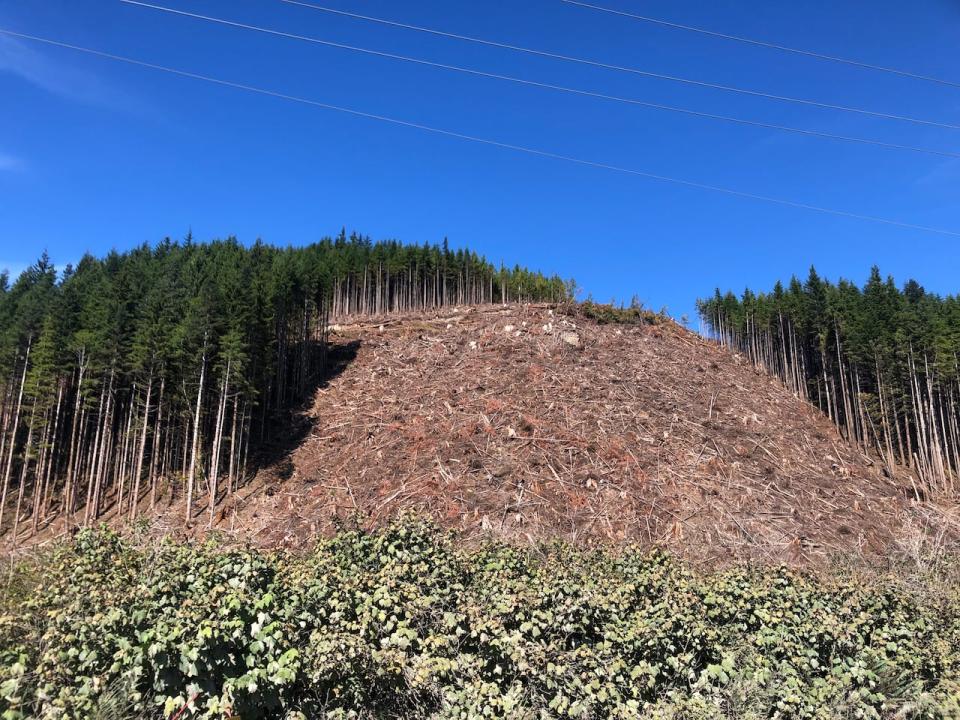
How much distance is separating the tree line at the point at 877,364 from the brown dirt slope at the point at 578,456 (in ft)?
37.7

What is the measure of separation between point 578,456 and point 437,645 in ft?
49.7

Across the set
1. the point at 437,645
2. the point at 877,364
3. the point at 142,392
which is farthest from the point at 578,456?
the point at 877,364

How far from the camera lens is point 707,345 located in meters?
35.8

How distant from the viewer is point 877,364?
38562mm

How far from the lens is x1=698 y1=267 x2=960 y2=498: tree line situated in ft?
118

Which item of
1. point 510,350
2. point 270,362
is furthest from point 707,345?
point 270,362

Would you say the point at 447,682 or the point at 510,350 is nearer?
the point at 447,682

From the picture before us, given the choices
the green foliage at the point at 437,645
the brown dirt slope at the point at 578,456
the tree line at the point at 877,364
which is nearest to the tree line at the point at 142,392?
the brown dirt slope at the point at 578,456

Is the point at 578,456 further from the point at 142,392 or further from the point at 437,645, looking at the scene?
the point at 142,392

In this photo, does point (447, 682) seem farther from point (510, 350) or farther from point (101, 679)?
point (510, 350)

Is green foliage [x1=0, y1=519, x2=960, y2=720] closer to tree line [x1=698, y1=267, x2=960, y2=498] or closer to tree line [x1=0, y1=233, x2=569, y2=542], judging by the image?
tree line [x1=0, y1=233, x2=569, y2=542]

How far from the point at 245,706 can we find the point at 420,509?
43.5 feet

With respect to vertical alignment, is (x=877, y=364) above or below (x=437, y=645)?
above

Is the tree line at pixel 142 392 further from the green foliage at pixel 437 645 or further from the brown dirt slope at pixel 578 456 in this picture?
the green foliage at pixel 437 645
